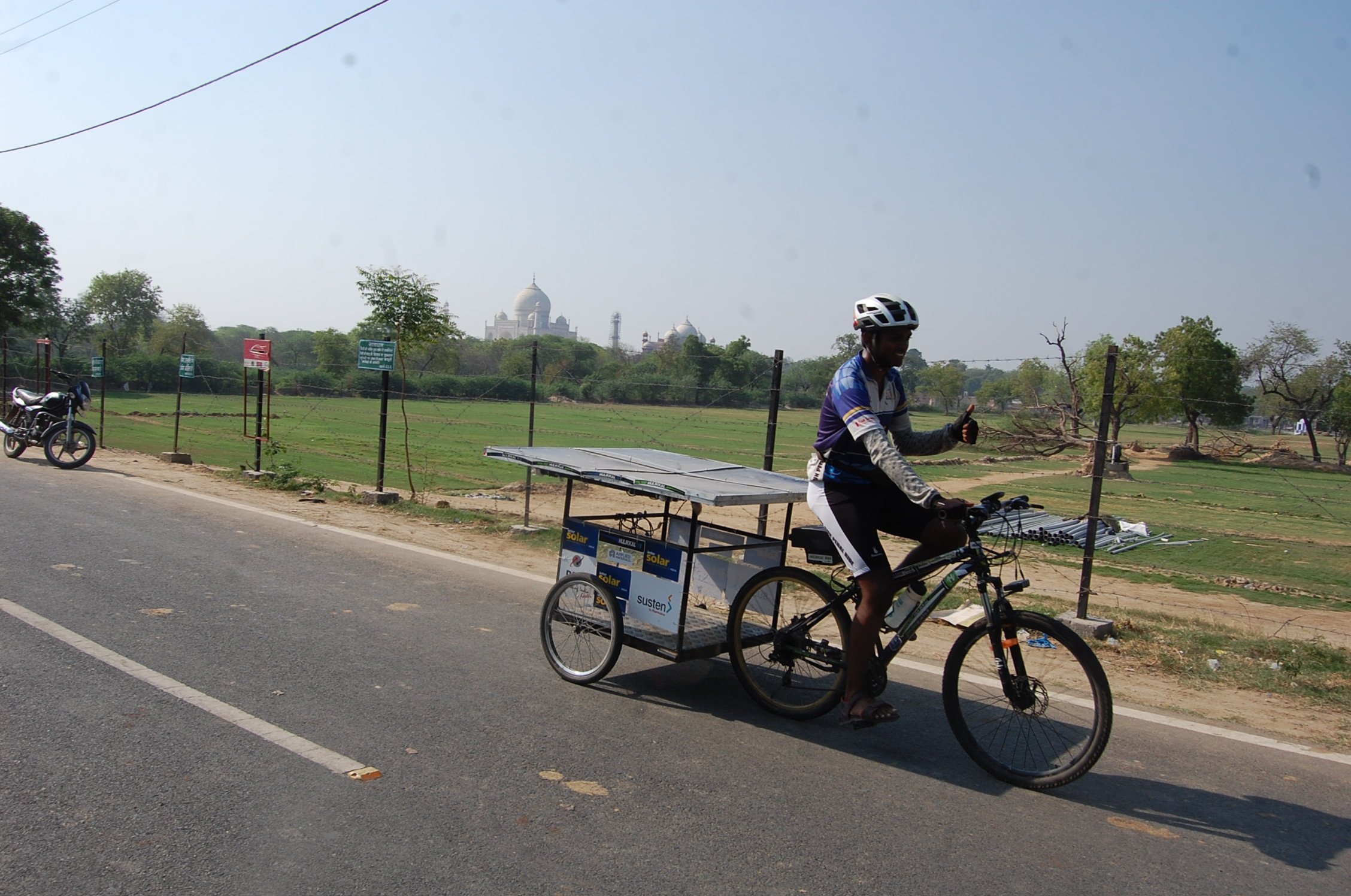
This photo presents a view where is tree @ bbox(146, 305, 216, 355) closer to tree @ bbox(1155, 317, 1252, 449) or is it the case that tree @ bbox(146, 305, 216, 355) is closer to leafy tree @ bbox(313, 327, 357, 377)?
leafy tree @ bbox(313, 327, 357, 377)

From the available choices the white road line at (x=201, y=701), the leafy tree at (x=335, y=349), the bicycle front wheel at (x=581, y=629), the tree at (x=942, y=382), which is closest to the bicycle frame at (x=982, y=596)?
the bicycle front wheel at (x=581, y=629)

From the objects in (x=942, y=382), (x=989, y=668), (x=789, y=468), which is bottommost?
(x=789, y=468)

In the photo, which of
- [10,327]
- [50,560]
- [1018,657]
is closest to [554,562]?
[50,560]

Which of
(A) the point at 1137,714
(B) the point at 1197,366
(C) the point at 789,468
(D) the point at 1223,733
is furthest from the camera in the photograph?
(B) the point at 1197,366

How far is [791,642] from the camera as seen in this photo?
4816mm

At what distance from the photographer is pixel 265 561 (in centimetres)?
797

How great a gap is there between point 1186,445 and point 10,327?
5503 centimetres

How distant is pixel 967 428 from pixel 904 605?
876 mm

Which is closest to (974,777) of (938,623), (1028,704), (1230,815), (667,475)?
(1028,704)

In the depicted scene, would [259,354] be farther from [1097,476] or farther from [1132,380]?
[1132,380]

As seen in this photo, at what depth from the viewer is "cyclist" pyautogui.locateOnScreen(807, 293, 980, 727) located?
4.31 metres

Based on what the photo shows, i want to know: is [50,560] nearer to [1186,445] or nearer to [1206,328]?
[1186,445]

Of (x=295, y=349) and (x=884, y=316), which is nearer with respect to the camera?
(x=884, y=316)

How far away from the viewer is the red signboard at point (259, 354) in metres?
14.4
